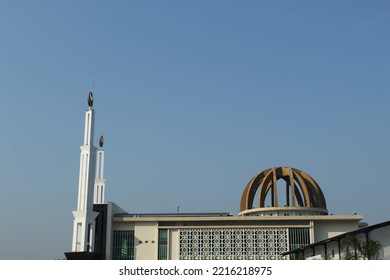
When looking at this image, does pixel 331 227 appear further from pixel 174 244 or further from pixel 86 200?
pixel 86 200

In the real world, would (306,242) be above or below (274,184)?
below

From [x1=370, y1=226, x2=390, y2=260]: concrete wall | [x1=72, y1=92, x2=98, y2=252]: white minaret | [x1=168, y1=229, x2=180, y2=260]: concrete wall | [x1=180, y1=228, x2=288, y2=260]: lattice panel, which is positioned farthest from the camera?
[x1=168, y1=229, x2=180, y2=260]: concrete wall

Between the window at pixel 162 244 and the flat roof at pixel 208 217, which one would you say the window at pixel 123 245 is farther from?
the window at pixel 162 244

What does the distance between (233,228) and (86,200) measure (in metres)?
17.1

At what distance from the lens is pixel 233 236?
59469mm

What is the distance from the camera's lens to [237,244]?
59188 millimetres

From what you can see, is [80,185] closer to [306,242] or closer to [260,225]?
[260,225]

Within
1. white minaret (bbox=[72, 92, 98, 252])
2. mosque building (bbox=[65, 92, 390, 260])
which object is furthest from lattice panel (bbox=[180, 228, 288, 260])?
white minaret (bbox=[72, 92, 98, 252])

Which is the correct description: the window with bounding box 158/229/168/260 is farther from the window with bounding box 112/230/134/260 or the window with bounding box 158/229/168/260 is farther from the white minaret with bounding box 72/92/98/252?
the white minaret with bounding box 72/92/98/252

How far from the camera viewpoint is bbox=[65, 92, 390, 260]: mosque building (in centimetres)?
5888

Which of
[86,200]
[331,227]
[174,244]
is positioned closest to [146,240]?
[174,244]
